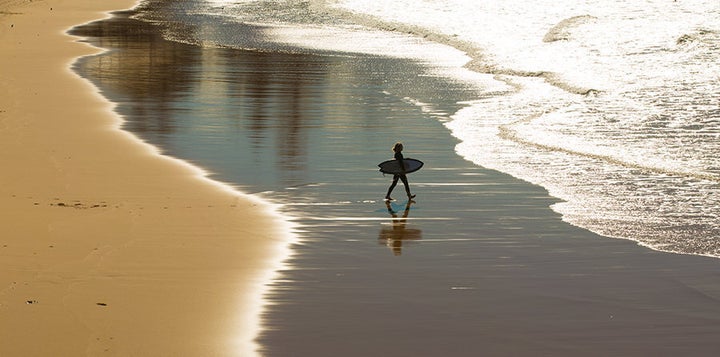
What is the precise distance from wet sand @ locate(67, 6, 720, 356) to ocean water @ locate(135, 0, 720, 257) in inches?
28.5

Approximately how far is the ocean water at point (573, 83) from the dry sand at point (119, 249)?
3635 mm

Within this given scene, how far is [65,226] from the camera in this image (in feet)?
38.1

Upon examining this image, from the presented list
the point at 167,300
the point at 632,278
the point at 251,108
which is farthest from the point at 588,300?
the point at 251,108

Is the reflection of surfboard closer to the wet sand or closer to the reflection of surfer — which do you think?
the wet sand

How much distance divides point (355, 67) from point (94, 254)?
1990 cm

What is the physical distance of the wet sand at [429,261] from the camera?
8.52 meters

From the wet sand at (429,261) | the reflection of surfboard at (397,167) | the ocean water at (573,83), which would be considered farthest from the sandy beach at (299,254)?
the ocean water at (573,83)

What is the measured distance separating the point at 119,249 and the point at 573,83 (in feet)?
59.3

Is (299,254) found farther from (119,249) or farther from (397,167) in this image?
(397,167)

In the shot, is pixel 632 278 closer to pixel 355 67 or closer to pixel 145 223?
pixel 145 223

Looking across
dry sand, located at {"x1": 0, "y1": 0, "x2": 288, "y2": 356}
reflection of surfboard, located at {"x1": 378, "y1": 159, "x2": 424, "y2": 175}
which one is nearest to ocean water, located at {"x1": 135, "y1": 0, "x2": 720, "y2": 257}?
reflection of surfboard, located at {"x1": 378, "y1": 159, "x2": 424, "y2": 175}

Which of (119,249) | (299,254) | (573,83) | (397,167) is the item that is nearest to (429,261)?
(299,254)

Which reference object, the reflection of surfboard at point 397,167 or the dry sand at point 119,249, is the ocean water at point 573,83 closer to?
the reflection of surfboard at point 397,167

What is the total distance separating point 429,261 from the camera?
10633 mm
